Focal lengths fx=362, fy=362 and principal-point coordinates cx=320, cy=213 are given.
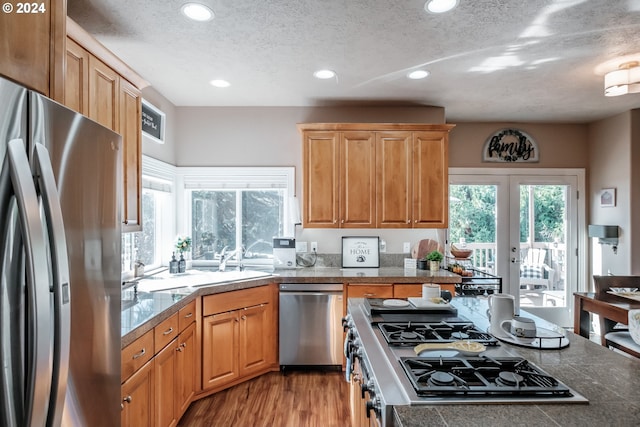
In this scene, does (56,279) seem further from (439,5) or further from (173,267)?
A: (173,267)

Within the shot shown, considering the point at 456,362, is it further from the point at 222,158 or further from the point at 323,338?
the point at 222,158

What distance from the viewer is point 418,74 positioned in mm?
3037

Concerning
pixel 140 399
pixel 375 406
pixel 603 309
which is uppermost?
pixel 375 406

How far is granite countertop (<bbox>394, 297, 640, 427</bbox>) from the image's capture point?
925 millimetres

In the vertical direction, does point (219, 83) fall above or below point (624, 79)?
above

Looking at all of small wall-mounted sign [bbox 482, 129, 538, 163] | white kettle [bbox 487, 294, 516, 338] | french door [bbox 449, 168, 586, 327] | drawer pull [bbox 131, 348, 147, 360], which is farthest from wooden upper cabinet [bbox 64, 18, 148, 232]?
small wall-mounted sign [bbox 482, 129, 538, 163]

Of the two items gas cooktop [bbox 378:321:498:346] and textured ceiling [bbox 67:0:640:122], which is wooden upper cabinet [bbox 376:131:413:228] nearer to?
textured ceiling [bbox 67:0:640:122]

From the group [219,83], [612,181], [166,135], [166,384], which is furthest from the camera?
[612,181]

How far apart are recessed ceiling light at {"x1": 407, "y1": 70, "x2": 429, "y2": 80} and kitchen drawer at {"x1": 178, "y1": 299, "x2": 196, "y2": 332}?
2520 mm

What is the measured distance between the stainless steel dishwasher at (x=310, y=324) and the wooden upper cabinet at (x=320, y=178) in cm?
71

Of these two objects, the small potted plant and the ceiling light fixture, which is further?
the small potted plant

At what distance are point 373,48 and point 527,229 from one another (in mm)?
3425

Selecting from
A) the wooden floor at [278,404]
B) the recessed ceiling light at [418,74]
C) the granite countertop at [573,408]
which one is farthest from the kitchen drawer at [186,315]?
the recessed ceiling light at [418,74]

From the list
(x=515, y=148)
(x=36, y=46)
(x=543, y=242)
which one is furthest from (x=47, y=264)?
(x=543, y=242)
